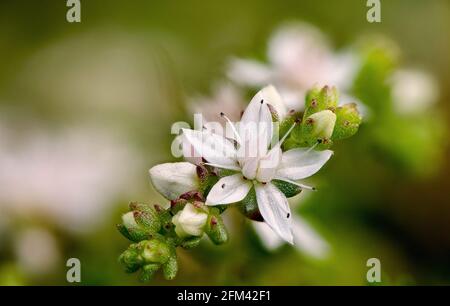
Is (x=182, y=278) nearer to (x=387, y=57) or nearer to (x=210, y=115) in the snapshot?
(x=210, y=115)

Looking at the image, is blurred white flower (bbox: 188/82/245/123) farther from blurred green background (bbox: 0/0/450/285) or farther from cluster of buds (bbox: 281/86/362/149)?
cluster of buds (bbox: 281/86/362/149)

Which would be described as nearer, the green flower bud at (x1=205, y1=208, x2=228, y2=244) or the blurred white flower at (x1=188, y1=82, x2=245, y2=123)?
the green flower bud at (x1=205, y1=208, x2=228, y2=244)

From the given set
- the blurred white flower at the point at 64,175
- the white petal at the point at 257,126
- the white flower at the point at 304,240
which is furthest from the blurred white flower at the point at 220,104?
the white petal at the point at 257,126

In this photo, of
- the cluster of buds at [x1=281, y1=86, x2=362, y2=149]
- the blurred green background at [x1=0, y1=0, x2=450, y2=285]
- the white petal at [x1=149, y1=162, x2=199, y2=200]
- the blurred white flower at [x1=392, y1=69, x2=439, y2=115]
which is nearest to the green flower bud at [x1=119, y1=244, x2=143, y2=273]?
the white petal at [x1=149, y1=162, x2=199, y2=200]

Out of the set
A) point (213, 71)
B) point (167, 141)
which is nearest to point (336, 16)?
point (213, 71)

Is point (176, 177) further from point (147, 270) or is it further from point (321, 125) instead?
point (321, 125)

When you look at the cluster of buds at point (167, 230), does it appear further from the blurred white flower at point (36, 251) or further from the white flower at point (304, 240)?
the blurred white flower at point (36, 251)
